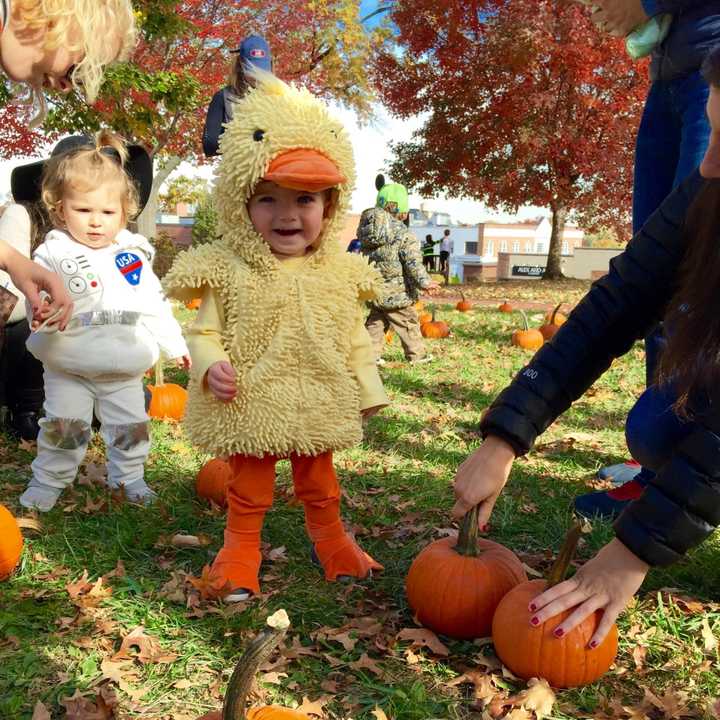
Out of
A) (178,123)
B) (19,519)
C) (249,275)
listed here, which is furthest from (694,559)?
(178,123)

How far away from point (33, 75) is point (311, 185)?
0.95 metres

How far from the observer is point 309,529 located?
295 cm

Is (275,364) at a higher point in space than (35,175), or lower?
lower

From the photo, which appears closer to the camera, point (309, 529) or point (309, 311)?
point (309, 311)

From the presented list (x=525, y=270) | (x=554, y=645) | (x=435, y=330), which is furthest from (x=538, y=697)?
(x=525, y=270)

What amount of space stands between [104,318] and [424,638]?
2156mm

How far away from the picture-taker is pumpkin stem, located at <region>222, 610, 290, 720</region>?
1.36 m

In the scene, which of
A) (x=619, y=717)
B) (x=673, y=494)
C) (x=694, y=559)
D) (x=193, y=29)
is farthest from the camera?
(x=193, y=29)

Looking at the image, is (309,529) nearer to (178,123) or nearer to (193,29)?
(193,29)

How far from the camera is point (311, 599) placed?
2.68 metres

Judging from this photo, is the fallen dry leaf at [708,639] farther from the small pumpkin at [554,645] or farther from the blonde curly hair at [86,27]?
the blonde curly hair at [86,27]

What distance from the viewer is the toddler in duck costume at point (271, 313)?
265 centimetres

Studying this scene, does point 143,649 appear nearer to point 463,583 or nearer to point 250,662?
point 463,583

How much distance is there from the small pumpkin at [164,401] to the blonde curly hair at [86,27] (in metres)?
2.58
